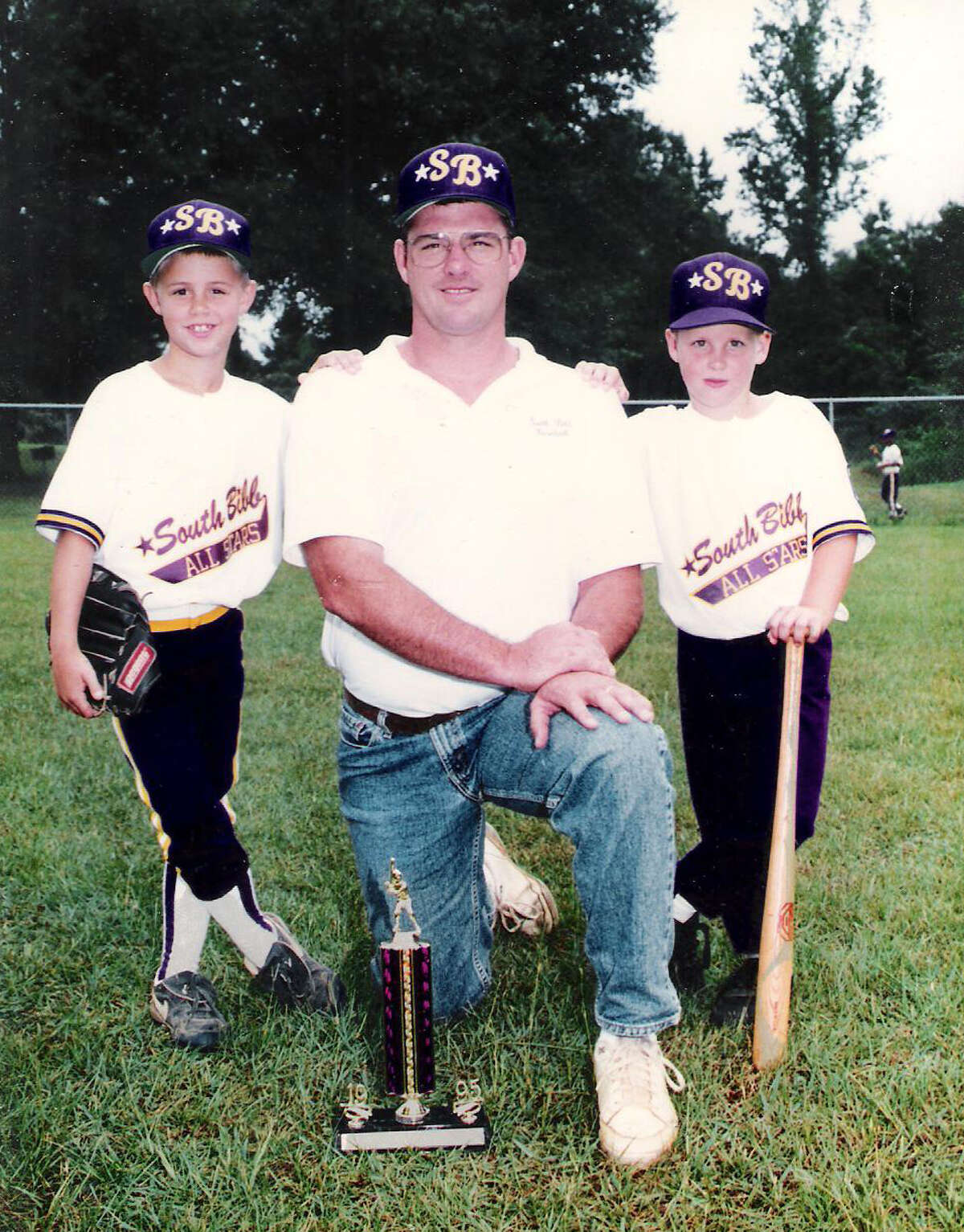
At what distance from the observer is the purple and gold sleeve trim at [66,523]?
2.27 metres

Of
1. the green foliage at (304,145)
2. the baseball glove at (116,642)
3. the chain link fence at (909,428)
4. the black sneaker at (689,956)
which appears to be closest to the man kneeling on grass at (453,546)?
the baseball glove at (116,642)

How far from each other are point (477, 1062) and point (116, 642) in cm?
112

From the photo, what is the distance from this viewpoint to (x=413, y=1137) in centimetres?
204

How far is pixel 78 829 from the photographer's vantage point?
11.7 feet

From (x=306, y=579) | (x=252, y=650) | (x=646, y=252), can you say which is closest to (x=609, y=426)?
(x=252, y=650)

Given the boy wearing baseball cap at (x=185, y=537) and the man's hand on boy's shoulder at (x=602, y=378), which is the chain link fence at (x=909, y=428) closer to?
the boy wearing baseball cap at (x=185, y=537)

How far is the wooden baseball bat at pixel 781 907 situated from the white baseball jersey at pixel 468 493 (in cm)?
42

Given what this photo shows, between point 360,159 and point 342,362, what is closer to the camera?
point 342,362

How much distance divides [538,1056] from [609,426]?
132cm

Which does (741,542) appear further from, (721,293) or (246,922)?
(246,922)

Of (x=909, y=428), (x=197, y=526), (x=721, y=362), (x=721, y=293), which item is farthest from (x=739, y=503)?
(x=909, y=428)

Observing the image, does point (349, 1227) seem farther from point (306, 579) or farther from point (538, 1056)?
point (306, 579)

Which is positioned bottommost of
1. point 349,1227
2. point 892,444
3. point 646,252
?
point 349,1227

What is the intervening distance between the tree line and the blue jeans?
7.33 ft
